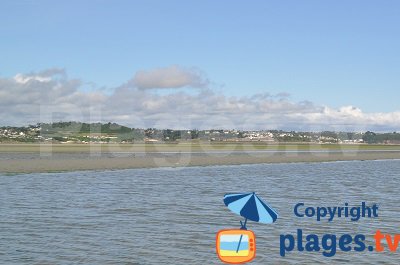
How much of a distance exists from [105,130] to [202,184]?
530ft

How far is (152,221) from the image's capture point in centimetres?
1995

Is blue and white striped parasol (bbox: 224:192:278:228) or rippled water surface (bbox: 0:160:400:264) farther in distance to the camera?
rippled water surface (bbox: 0:160:400:264)

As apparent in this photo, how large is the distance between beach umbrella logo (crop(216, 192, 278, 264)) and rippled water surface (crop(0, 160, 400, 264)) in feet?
15.4

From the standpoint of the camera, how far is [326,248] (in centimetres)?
1496

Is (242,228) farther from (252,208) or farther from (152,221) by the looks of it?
(152,221)

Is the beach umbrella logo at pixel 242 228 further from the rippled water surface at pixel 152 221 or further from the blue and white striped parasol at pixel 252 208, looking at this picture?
the rippled water surface at pixel 152 221

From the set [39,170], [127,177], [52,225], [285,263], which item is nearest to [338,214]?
[285,263]

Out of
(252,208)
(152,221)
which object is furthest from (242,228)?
(152,221)

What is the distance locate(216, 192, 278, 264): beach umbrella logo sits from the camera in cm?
863

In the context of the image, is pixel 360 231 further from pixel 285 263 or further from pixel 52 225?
pixel 52 225

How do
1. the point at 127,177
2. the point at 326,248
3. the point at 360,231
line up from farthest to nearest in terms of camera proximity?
the point at 127,177, the point at 360,231, the point at 326,248

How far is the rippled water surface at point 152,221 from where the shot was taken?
564 inches

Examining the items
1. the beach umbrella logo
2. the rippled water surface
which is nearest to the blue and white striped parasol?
the beach umbrella logo

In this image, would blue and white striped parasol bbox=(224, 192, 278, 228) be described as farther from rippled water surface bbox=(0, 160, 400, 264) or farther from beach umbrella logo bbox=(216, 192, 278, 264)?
rippled water surface bbox=(0, 160, 400, 264)
